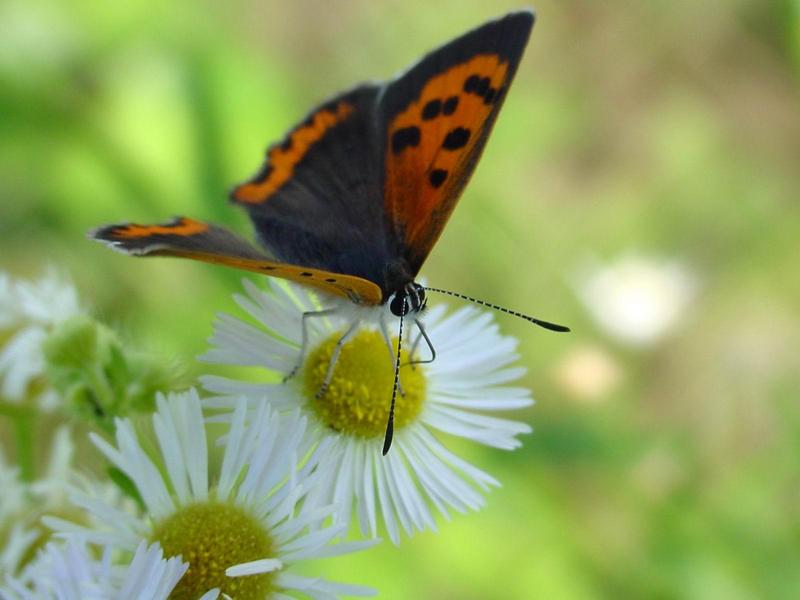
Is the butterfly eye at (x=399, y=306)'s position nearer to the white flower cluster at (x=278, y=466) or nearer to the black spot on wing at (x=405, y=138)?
the white flower cluster at (x=278, y=466)

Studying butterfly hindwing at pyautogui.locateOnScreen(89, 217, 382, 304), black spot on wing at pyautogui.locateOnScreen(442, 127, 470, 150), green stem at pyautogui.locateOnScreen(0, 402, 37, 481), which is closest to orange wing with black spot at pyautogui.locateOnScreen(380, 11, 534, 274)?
black spot on wing at pyautogui.locateOnScreen(442, 127, 470, 150)

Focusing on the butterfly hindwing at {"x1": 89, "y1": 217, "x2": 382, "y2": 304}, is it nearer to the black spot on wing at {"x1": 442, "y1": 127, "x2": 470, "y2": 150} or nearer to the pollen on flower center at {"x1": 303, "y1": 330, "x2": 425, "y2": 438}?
the pollen on flower center at {"x1": 303, "y1": 330, "x2": 425, "y2": 438}

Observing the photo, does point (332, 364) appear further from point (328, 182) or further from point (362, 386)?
point (328, 182)

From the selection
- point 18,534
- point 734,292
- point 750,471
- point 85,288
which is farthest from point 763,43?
point 18,534

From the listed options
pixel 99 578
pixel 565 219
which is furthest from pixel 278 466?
pixel 565 219

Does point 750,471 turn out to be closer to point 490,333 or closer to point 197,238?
point 490,333

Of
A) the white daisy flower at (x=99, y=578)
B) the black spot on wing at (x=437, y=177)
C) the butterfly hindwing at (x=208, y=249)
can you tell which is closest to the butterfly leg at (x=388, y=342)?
the butterfly hindwing at (x=208, y=249)
